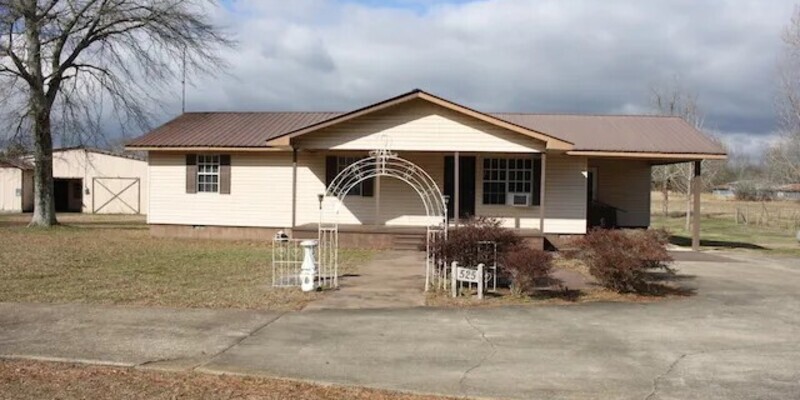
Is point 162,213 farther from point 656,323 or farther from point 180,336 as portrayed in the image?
point 656,323

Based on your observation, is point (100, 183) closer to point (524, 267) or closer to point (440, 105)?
point (440, 105)

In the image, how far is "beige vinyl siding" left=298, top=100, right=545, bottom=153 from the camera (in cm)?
1872

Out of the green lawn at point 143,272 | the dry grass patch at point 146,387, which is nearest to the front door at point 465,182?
the green lawn at point 143,272

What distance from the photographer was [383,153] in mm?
18062

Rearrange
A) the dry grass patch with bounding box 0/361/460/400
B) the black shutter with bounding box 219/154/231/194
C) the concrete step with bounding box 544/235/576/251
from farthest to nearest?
the black shutter with bounding box 219/154/231/194 → the concrete step with bounding box 544/235/576/251 → the dry grass patch with bounding box 0/361/460/400

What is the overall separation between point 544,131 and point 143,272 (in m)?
13.5

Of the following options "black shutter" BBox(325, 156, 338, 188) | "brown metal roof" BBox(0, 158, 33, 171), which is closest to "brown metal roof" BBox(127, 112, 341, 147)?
"black shutter" BBox(325, 156, 338, 188)

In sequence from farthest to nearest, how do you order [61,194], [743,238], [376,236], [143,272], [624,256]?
1. [61,194]
2. [743,238]
3. [376,236]
4. [143,272]
5. [624,256]

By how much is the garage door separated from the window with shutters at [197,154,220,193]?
20.2 metres

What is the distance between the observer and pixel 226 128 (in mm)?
22812

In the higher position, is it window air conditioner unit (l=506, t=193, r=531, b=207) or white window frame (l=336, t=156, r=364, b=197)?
white window frame (l=336, t=156, r=364, b=197)

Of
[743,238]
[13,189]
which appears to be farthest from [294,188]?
[13,189]

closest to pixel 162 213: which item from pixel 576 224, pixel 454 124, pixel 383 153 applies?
pixel 383 153

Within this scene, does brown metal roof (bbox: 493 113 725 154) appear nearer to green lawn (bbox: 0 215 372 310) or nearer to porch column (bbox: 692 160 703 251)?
porch column (bbox: 692 160 703 251)
